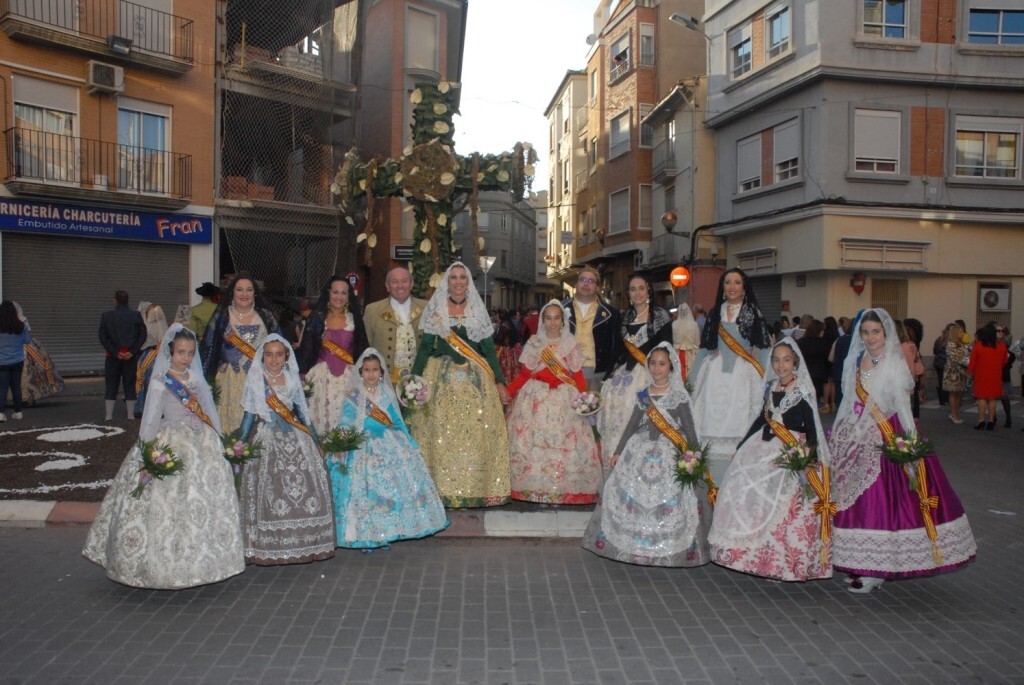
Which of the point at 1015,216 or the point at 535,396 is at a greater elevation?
the point at 1015,216

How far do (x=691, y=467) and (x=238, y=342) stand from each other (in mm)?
3725

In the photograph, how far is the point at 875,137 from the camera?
65.2ft

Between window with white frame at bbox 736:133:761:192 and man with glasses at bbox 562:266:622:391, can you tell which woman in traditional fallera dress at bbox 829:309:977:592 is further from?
window with white frame at bbox 736:133:761:192

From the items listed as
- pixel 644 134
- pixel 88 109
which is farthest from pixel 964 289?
pixel 88 109

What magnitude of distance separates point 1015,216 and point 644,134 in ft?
46.6

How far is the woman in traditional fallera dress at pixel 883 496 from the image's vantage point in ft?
16.8

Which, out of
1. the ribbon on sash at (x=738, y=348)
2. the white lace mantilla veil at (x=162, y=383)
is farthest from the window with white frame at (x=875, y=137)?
the white lace mantilla veil at (x=162, y=383)

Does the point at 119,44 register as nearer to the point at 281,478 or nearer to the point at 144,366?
the point at 144,366

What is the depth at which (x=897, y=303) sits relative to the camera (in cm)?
2038

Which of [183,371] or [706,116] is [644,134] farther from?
[183,371]

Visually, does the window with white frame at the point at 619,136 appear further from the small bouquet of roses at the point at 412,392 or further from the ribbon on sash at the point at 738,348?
the small bouquet of roses at the point at 412,392

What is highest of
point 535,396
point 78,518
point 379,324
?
point 379,324

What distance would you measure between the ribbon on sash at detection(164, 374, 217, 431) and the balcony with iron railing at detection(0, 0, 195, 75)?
15.1 meters

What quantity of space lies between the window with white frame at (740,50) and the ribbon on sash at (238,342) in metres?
19.8
